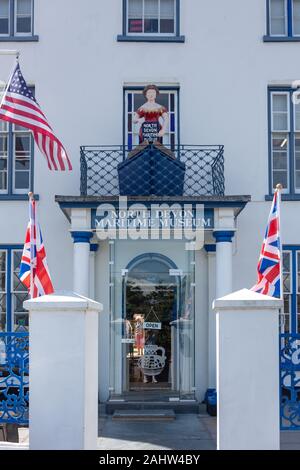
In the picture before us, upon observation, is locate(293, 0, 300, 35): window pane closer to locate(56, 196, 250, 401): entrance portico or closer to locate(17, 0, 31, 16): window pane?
locate(56, 196, 250, 401): entrance portico

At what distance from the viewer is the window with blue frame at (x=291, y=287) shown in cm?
1471

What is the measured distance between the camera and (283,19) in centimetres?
1534

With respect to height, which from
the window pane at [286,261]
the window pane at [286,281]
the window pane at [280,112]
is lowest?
the window pane at [286,281]

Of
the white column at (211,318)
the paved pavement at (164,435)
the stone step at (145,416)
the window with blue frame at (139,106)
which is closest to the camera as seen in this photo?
the paved pavement at (164,435)

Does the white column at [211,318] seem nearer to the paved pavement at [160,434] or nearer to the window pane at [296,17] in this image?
the paved pavement at [160,434]

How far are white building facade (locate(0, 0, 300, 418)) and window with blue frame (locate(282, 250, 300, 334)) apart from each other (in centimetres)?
3

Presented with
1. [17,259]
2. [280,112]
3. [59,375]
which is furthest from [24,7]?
[59,375]

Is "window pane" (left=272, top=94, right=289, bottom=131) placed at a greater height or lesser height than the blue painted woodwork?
greater

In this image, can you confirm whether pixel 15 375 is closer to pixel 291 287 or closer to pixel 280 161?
pixel 291 287

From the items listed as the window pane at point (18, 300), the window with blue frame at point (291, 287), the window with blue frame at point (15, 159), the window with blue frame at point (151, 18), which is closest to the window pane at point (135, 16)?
the window with blue frame at point (151, 18)

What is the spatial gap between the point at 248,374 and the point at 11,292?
861cm

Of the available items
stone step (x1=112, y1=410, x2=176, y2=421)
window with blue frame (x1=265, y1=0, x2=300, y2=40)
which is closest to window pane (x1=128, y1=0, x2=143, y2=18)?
window with blue frame (x1=265, y1=0, x2=300, y2=40)

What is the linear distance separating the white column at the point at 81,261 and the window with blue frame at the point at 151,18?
455 cm

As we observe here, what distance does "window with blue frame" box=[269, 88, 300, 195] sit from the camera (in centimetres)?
1505
